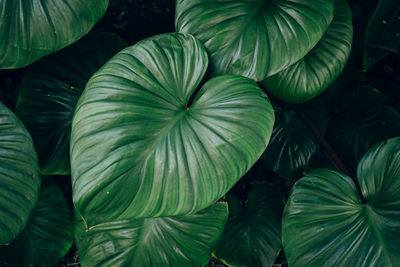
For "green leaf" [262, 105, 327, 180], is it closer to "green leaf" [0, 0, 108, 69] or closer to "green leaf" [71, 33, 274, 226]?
"green leaf" [71, 33, 274, 226]

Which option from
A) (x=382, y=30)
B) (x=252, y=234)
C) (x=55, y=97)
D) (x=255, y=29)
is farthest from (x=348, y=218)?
(x=55, y=97)

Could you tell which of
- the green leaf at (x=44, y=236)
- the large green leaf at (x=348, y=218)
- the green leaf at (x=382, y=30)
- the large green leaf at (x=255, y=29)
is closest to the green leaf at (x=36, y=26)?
the large green leaf at (x=255, y=29)

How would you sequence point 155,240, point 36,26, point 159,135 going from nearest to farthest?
point 159,135 < point 36,26 < point 155,240

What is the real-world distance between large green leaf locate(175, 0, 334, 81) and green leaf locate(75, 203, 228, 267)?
38cm

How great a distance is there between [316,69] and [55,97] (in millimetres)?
751

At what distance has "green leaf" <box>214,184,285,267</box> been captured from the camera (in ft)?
3.51

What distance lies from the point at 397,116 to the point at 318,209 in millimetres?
591

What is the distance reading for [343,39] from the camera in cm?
100

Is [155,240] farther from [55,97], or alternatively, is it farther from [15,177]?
[55,97]

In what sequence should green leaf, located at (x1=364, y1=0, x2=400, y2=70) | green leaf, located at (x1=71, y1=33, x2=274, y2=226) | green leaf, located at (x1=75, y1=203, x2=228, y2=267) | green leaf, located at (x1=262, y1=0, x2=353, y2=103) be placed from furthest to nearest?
green leaf, located at (x1=364, y1=0, x2=400, y2=70) < green leaf, located at (x1=262, y1=0, x2=353, y2=103) < green leaf, located at (x1=75, y1=203, x2=228, y2=267) < green leaf, located at (x1=71, y1=33, x2=274, y2=226)

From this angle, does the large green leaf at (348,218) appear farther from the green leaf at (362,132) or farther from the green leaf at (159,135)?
the green leaf at (362,132)

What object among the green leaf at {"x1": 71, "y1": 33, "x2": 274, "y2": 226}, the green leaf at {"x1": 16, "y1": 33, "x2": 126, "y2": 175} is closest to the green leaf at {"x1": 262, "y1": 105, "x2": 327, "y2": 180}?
the green leaf at {"x1": 71, "y1": 33, "x2": 274, "y2": 226}

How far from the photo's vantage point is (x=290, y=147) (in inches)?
45.6

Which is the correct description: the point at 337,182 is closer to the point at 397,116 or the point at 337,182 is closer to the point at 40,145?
the point at 397,116
